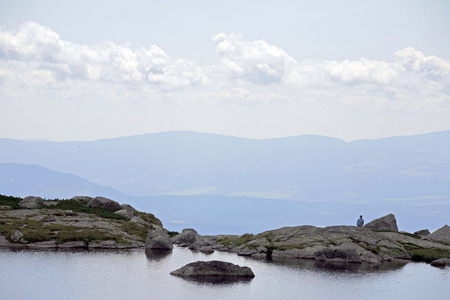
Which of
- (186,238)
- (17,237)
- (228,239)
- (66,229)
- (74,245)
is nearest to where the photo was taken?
(17,237)

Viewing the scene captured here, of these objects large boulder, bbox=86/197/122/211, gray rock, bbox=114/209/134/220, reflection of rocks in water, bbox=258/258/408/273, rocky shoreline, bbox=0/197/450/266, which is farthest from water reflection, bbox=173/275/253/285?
large boulder, bbox=86/197/122/211

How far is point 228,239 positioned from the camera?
75.7 metres

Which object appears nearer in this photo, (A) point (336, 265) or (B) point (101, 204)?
(A) point (336, 265)

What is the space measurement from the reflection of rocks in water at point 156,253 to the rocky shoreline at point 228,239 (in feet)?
5.15

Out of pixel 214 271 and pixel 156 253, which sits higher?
pixel 156 253

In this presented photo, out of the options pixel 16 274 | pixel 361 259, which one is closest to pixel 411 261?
pixel 361 259

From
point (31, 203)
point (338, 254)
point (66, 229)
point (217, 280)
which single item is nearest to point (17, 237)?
point (66, 229)

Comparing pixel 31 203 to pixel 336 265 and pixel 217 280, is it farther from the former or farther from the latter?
pixel 336 265

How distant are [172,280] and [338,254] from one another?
73.2ft

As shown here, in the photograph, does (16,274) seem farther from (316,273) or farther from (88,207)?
(88,207)

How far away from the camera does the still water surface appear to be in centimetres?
3938

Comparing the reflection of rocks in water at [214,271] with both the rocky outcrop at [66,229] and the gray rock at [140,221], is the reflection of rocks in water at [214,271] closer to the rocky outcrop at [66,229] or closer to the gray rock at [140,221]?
the rocky outcrop at [66,229]

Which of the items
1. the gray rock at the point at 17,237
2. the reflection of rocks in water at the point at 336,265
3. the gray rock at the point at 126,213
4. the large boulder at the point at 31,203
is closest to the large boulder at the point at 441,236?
the reflection of rocks in water at the point at 336,265

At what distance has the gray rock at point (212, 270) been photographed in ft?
157
